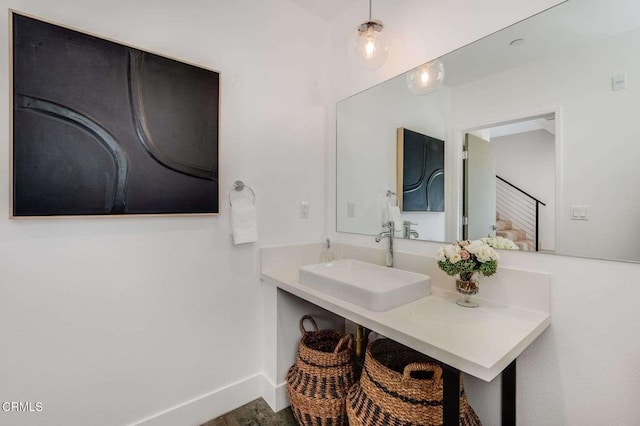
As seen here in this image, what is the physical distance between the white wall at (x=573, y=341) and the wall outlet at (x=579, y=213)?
0.50 ft

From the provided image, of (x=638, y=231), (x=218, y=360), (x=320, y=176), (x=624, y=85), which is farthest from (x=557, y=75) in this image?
(x=218, y=360)

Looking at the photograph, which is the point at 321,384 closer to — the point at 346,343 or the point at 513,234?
the point at 346,343

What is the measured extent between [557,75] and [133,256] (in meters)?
1.95

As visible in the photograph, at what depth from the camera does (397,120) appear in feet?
5.65

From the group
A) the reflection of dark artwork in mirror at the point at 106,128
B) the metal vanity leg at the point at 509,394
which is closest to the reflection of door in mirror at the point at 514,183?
the metal vanity leg at the point at 509,394

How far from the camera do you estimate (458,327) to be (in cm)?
102

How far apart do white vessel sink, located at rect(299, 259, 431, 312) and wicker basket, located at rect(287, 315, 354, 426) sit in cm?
35

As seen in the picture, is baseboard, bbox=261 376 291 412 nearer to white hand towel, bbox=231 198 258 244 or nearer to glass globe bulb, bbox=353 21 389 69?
white hand towel, bbox=231 198 258 244

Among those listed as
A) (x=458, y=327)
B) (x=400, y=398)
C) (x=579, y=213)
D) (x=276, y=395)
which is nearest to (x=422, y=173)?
(x=579, y=213)

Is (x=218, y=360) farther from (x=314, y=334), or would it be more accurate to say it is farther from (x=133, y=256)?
(x=133, y=256)

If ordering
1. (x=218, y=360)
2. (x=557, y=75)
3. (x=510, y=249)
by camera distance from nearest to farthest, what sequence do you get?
(x=557, y=75)
(x=510, y=249)
(x=218, y=360)

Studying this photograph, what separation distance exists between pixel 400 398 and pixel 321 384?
50cm

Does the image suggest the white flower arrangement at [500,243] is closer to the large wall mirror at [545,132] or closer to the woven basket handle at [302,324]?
the large wall mirror at [545,132]

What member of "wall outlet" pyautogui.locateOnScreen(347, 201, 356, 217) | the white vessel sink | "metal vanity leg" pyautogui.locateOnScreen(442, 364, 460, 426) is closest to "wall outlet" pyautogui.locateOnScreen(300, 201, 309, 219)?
"wall outlet" pyautogui.locateOnScreen(347, 201, 356, 217)
